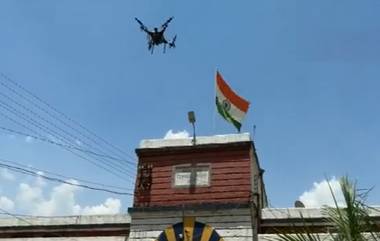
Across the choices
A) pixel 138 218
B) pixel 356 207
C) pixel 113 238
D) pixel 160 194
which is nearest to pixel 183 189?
pixel 160 194

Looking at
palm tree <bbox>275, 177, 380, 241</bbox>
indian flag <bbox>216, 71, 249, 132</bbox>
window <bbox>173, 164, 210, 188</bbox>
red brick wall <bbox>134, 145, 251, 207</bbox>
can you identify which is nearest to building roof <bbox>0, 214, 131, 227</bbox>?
red brick wall <bbox>134, 145, 251, 207</bbox>

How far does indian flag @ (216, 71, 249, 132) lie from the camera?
1958 cm

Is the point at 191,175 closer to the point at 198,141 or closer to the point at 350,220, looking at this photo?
the point at 198,141

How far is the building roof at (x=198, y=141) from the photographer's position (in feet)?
59.8

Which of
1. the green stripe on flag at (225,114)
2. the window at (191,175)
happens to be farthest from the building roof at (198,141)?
the green stripe on flag at (225,114)

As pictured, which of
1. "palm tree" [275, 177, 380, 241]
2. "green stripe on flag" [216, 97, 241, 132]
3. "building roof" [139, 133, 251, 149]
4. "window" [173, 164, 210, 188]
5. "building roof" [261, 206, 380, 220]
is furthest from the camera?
"green stripe on flag" [216, 97, 241, 132]

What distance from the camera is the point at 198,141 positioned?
1858cm

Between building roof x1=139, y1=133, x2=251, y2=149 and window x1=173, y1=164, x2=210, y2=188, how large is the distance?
988mm

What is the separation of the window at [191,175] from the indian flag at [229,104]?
8.59 ft

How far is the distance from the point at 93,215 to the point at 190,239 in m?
5.34

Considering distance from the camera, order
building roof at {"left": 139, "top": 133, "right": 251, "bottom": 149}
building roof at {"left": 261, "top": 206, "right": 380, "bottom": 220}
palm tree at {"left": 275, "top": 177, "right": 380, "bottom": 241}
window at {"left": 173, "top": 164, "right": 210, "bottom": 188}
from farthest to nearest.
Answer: building roof at {"left": 139, "top": 133, "right": 251, "bottom": 149} → window at {"left": 173, "top": 164, "right": 210, "bottom": 188} → building roof at {"left": 261, "top": 206, "right": 380, "bottom": 220} → palm tree at {"left": 275, "top": 177, "right": 380, "bottom": 241}

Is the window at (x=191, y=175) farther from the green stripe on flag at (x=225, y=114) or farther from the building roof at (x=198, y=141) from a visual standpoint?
the green stripe on flag at (x=225, y=114)

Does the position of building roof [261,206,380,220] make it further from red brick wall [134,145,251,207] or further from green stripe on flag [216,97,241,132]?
green stripe on flag [216,97,241,132]

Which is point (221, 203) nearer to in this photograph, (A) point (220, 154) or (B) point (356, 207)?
(A) point (220, 154)
